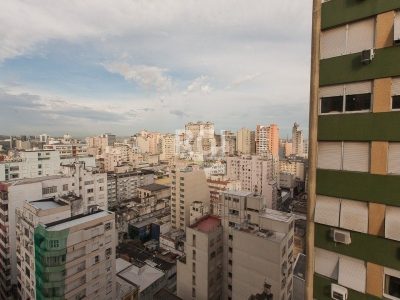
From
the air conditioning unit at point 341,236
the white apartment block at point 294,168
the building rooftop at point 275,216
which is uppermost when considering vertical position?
the air conditioning unit at point 341,236

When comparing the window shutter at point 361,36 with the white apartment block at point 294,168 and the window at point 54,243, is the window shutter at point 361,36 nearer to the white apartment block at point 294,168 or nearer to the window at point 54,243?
the window at point 54,243

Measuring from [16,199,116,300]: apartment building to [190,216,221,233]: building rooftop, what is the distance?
10.4 m

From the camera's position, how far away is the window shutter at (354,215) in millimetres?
5344

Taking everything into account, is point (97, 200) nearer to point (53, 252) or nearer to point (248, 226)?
point (53, 252)

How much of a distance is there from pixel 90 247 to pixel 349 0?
1061 inches

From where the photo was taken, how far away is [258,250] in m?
25.1

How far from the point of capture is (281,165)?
372 ft

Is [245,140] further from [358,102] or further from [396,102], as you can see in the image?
[396,102]

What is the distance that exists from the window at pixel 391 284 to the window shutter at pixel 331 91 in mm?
3869

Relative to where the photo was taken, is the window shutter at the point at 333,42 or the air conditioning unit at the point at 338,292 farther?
the window shutter at the point at 333,42

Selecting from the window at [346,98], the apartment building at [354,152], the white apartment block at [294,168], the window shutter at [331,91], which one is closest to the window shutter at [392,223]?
the apartment building at [354,152]

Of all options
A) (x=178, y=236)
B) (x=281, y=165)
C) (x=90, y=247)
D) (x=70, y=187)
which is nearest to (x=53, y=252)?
(x=90, y=247)

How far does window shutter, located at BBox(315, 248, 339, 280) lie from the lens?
583 centimetres

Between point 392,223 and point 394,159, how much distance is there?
127 cm
